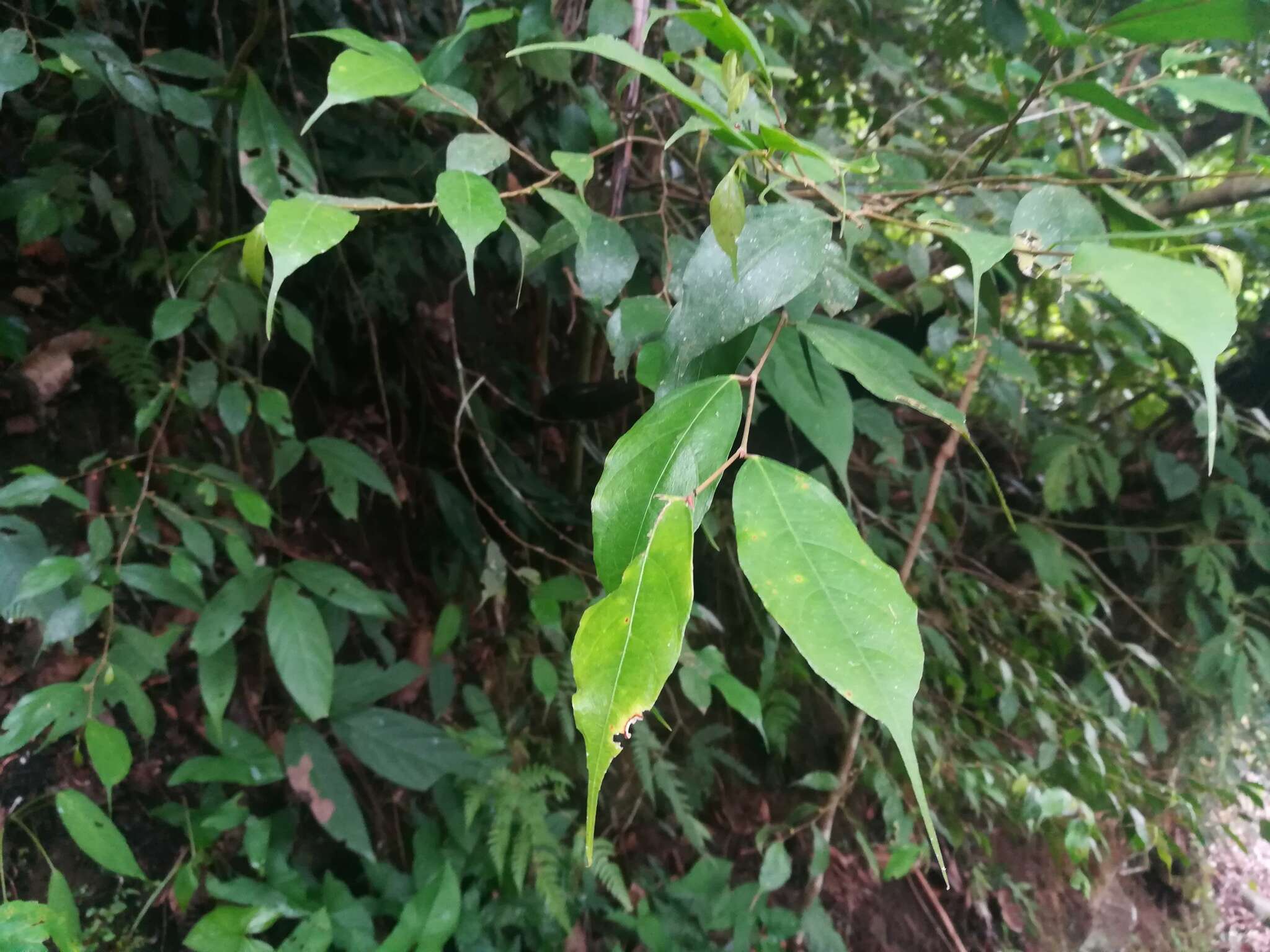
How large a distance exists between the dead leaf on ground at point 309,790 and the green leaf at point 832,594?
0.83 m

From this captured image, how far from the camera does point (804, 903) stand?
124cm

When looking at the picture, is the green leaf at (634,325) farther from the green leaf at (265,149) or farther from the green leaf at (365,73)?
the green leaf at (265,149)

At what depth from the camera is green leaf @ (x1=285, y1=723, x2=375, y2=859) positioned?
35.1 inches

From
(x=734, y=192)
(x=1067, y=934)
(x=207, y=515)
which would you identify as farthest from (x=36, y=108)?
(x=1067, y=934)

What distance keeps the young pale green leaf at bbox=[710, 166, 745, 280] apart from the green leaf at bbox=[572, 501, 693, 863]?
154 mm

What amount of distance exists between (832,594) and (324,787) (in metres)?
0.85

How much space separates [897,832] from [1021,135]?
106 cm

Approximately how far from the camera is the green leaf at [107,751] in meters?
0.69

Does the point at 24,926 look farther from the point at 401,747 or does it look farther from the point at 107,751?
the point at 401,747

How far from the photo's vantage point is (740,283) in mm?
380

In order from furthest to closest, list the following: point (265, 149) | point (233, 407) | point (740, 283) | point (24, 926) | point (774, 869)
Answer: point (774, 869), point (233, 407), point (265, 149), point (24, 926), point (740, 283)

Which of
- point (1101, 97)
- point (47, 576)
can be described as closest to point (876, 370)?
point (1101, 97)

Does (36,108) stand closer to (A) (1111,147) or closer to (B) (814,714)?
(A) (1111,147)

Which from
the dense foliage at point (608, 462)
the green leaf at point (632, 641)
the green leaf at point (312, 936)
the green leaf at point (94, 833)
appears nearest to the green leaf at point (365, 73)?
the dense foliage at point (608, 462)
